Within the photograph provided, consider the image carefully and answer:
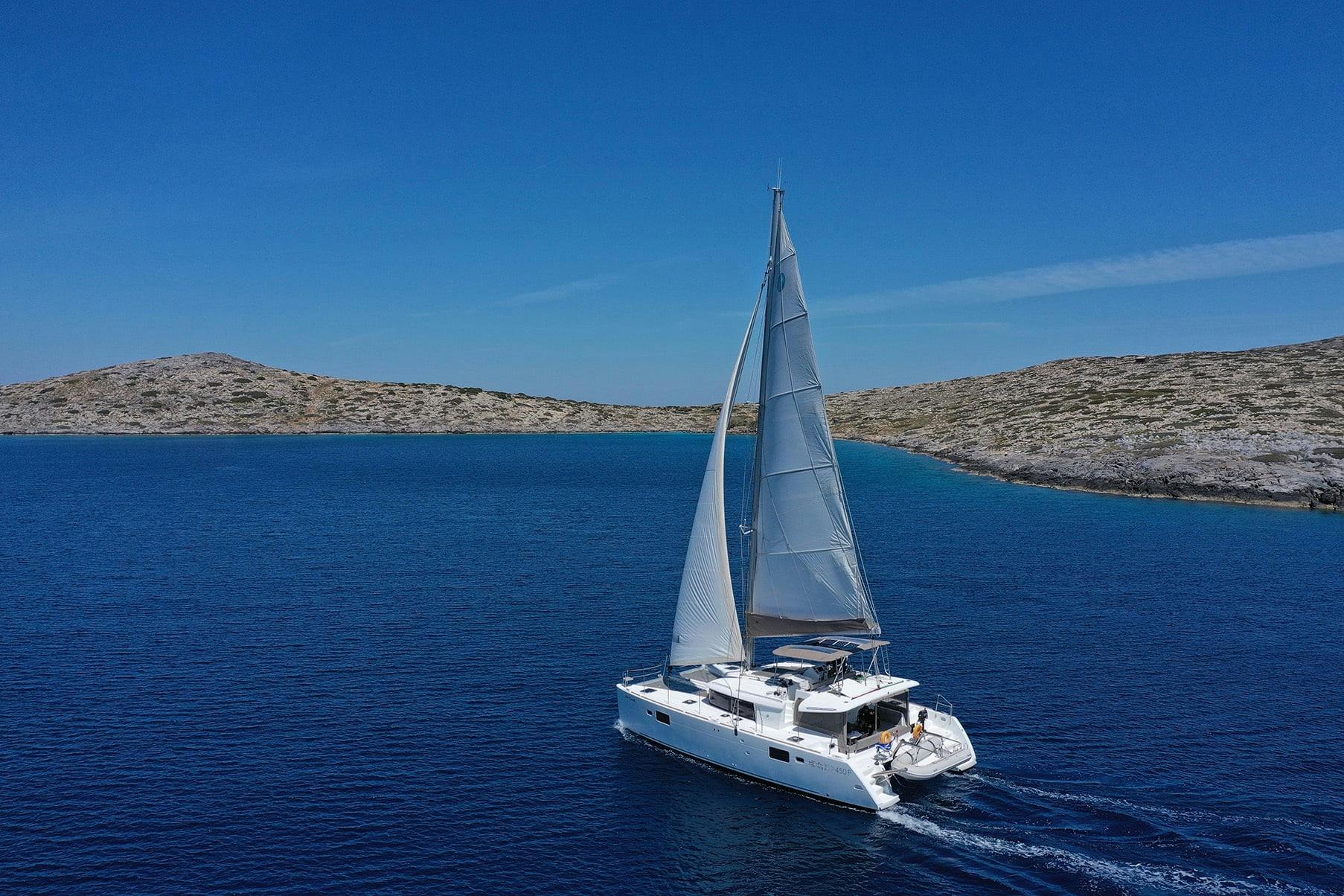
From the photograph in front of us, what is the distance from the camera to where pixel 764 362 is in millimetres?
36812

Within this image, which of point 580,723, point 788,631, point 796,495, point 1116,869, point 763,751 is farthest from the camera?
point 580,723

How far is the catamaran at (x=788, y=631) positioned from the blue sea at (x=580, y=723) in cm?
139

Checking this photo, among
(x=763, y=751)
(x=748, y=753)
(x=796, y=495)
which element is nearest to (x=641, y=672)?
(x=748, y=753)

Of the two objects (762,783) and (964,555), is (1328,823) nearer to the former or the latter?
(762,783)

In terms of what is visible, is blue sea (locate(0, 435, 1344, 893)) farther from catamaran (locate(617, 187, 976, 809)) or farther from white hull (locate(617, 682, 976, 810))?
catamaran (locate(617, 187, 976, 809))

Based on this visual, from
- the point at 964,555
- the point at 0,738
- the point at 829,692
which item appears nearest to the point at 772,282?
the point at 829,692

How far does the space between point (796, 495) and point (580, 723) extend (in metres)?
15.3

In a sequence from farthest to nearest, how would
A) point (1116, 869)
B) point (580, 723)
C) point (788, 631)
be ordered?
point (580, 723) < point (788, 631) < point (1116, 869)

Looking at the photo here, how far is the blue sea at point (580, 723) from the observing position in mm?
29031

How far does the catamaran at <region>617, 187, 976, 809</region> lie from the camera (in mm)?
34156

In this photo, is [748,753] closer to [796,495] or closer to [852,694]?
[852,694]

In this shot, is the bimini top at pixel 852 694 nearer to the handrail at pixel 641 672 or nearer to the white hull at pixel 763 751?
the white hull at pixel 763 751

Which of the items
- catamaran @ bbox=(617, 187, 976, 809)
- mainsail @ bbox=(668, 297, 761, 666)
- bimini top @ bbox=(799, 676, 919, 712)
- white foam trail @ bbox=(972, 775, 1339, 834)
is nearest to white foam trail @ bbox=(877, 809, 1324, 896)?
catamaran @ bbox=(617, 187, 976, 809)

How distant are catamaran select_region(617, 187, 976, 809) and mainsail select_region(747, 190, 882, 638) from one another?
52mm
